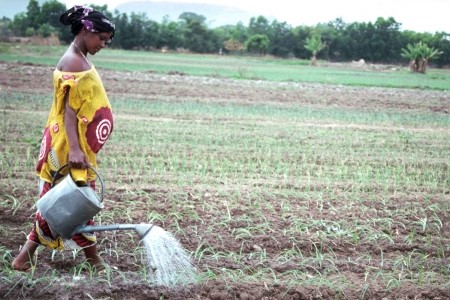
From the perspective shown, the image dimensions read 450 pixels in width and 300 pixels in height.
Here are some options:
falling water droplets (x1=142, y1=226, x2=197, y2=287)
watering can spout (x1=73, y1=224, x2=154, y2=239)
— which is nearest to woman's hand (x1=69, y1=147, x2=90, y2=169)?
watering can spout (x1=73, y1=224, x2=154, y2=239)

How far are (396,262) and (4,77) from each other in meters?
13.5

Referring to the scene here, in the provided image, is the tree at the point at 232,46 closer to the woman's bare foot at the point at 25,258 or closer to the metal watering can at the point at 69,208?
the woman's bare foot at the point at 25,258

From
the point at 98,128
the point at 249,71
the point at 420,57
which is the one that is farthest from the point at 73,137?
the point at 420,57

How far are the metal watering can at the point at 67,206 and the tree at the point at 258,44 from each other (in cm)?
4259

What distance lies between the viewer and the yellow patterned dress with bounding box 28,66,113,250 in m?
3.45

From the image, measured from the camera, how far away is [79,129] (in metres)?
3.51

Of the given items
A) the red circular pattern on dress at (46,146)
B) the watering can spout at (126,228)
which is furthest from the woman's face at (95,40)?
the watering can spout at (126,228)

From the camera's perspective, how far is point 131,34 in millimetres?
42188

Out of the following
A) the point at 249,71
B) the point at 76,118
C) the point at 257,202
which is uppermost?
the point at 76,118

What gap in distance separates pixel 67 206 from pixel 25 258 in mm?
561

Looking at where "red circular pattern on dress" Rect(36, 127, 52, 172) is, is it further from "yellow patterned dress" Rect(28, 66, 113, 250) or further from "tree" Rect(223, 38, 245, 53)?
"tree" Rect(223, 38, 245, 53)

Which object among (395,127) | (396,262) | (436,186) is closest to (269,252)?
(396,262)

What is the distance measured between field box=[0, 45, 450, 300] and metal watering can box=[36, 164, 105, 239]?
1.24 feet

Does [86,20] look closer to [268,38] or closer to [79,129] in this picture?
[79,129]
